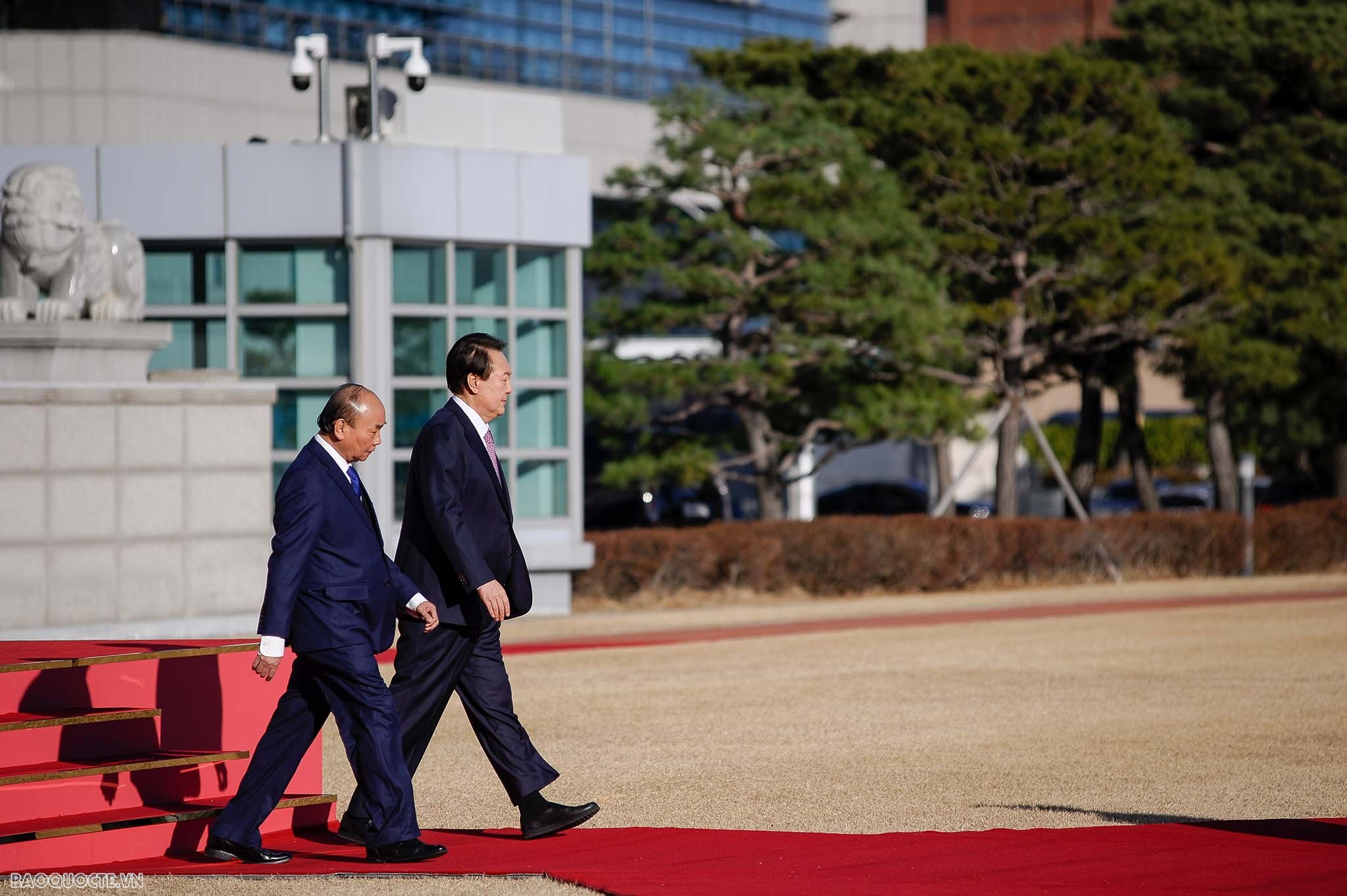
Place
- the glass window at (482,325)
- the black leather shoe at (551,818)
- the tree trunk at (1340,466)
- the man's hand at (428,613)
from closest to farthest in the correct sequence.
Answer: the man's hand at (428,613) → the black leather shoe at (551,818) → the glass window at (482,325) → the tree trunk at (1340,466)

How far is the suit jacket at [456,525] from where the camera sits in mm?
7055

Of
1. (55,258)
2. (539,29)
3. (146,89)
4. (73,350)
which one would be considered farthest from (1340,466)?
(146,89)

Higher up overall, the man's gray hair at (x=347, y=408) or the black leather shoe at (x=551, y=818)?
the man's gray hair at (x=347, y=408)

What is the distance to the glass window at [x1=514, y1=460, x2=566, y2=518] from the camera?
21.4 meters

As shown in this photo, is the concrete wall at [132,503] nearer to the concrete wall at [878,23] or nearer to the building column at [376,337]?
the building column at [376,337]

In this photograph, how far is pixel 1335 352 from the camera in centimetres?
3334

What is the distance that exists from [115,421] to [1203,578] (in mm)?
17181

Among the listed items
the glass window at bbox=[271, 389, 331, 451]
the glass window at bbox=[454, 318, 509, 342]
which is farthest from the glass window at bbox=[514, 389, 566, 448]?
the glass window at bbox=[271, 389, 331, 451]

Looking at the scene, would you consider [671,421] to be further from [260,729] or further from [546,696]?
[260,729]

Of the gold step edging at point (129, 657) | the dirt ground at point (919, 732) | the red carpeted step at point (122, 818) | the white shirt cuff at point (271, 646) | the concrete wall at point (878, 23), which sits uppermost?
the concrete wall at point (878, 23)

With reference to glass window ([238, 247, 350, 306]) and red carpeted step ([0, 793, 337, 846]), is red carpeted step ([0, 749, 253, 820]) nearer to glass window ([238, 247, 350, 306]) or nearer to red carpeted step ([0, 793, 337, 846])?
red carpeted step ([0, 793, 337, 846])

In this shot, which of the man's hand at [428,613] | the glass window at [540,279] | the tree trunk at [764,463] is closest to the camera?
the man's hand at [428,613]

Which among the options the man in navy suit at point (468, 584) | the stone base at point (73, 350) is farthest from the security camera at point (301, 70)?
the man in navy suit at point (468, 584)

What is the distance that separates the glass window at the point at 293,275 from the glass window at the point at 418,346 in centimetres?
74
